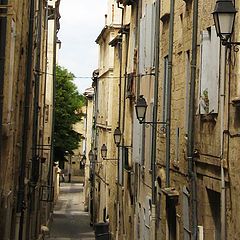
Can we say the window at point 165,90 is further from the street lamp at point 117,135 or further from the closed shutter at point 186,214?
the street lamp at point 117,135

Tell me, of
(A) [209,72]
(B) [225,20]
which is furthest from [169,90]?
(B) [225,20]

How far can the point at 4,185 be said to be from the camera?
1551 cm

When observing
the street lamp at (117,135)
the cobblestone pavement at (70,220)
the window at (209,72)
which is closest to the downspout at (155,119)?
the window at (209,72)

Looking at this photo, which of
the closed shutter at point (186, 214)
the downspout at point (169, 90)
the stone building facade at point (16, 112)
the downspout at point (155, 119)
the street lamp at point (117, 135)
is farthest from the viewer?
the street lamp at point (117, 135)

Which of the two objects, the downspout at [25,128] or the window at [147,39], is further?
the window at [147,39]

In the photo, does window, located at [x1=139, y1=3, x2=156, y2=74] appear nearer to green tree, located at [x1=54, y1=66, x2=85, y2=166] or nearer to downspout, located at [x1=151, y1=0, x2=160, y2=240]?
downspout, located at [x1=151, y1=0, x2=160, y2=240]

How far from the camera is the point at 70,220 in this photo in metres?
44.4

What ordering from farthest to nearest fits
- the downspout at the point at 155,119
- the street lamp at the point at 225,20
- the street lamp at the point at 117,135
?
the street lamp at the point at 117,135 → the downspout at the point at 155,119 → the street lamp at the point at 225,20

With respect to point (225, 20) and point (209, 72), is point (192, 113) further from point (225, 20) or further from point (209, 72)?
point (225, 20)

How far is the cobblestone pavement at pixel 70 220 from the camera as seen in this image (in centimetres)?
3562

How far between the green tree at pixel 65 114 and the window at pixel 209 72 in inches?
1437

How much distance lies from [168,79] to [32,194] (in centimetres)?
984

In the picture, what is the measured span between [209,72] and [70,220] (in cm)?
3355

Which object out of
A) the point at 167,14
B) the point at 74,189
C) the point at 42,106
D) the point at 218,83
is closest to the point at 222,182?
the point at 218,83
